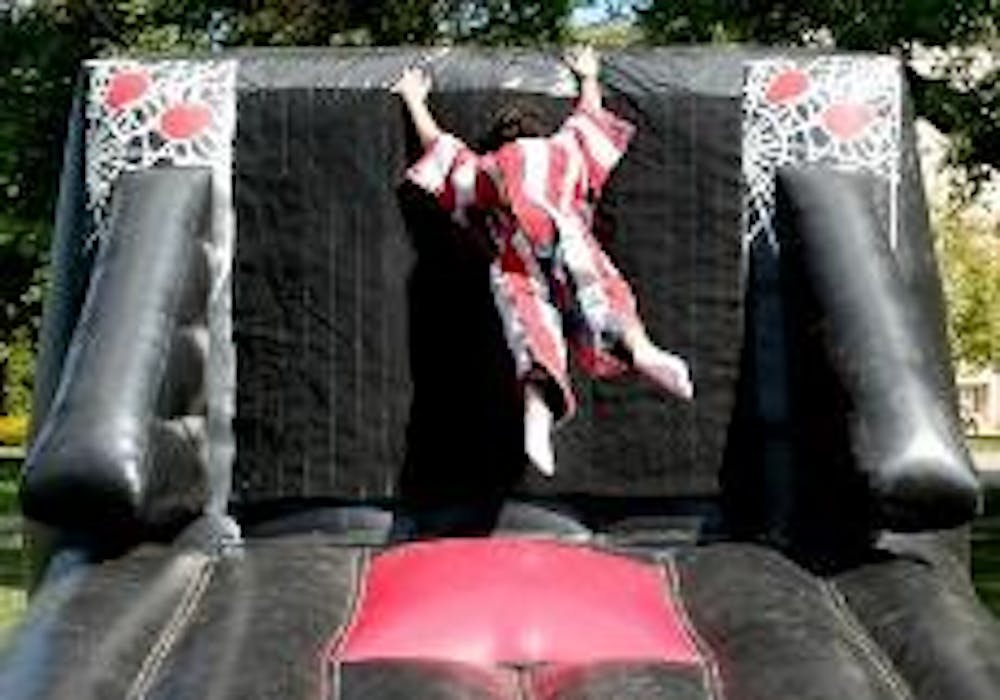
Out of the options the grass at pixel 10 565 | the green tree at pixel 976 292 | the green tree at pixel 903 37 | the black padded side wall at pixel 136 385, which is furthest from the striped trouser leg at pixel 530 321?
the green tree at pixel 976 292

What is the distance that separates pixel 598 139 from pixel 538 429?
774 mm

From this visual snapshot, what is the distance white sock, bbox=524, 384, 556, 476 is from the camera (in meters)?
4.84

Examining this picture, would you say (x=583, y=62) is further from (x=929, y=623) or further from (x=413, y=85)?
(x=929, y=623)

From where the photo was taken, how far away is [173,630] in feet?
13.3

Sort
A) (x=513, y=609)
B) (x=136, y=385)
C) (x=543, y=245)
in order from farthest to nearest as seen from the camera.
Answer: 1. (x=543, y=245)
2. (x=136, y=385)
3. (x=513, y=609)

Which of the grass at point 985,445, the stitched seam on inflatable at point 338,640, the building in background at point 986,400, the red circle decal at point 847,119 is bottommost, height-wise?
the building in background at point 986,400

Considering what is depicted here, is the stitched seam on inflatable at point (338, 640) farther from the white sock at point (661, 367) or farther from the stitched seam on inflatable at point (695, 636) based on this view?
the white sock at point (661, 367)

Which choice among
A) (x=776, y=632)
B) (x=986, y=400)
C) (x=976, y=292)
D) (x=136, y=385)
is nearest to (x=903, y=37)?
(x=136, y=385)

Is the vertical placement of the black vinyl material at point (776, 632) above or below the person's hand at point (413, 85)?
below

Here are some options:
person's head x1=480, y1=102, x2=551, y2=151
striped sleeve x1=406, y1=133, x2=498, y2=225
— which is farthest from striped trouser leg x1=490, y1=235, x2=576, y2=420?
person's head x1=480, y1=102, x2=551, y2=151

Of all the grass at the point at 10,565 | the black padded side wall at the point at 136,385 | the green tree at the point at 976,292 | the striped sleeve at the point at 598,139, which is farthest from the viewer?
the green tree at the point at 976,292

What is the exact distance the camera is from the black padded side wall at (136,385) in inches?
165

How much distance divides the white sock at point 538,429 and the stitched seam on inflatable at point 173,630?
77 cm

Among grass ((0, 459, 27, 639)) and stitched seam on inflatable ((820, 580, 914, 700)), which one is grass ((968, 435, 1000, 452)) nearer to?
grass ((0, 459, 27, 639))
